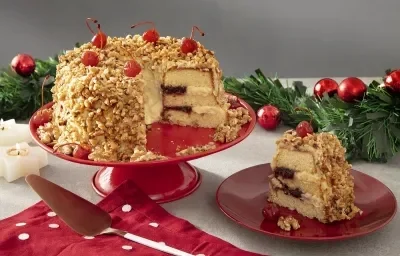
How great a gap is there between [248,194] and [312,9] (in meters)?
2.51

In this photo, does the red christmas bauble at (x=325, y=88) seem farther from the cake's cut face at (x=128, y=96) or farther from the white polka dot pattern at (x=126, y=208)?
the white polka dot pattern at (x=126, y=208)

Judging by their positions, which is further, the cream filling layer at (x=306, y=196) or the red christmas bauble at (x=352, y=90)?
the red christmas bauble at (x=352, y=90)

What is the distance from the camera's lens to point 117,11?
15.1ft

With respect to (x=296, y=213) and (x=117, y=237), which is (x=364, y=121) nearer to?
(x=296, y=213)

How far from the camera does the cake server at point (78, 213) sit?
6.94 ft

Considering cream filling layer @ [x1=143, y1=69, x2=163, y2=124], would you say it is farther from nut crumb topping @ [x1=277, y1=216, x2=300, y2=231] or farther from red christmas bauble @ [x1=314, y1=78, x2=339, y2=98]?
nut crumb topping @ [x1=277, y1=216, x2=300, y2=231]

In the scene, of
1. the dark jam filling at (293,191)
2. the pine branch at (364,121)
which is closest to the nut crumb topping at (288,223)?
the dark jam filling at (293,191)

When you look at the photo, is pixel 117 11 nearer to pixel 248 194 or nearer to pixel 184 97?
pixel 184 97

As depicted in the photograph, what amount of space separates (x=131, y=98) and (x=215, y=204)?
42 centimetres

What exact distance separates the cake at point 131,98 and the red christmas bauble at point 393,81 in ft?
1.70

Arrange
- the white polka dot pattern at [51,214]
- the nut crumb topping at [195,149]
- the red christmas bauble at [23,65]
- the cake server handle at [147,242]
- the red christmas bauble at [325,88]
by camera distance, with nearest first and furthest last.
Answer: the cake server handle at [147,242]
the white polka dot pattern at [51,214]
the nut crumb topping at [195,149]
the red christmas bauble at [325,88]
the red christmas bauble at [23,65]

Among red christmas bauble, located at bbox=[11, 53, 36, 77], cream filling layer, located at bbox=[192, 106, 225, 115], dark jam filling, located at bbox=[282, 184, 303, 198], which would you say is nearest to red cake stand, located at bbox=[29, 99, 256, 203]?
cream filling layer, located at bbox=[192, 106, 225, 115]

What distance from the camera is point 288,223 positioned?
214 cm

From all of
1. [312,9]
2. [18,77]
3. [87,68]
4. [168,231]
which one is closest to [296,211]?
[168,231]
